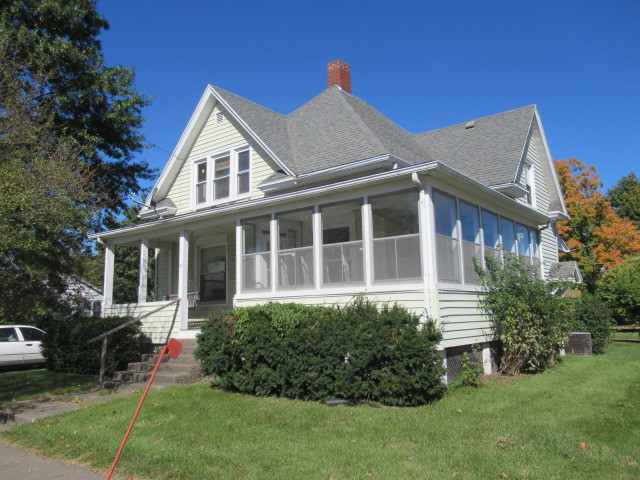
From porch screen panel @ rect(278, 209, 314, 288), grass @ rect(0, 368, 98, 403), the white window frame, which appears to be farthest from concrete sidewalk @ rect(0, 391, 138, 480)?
the white window frame

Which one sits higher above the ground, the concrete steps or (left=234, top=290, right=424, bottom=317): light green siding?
(left=234, top=290, right=424, bottom=317): light green siding

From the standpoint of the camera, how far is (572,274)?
16.4 m

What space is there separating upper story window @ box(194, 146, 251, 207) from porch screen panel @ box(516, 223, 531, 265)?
783cm

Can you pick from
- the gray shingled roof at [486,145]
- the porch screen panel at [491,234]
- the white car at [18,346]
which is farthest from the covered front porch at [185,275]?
the gray shingled roof at [486,145]

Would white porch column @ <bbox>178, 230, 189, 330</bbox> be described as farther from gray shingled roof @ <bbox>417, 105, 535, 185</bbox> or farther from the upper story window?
gray shingled roof @ <bbox>417, 105, 535, 185</bbox>

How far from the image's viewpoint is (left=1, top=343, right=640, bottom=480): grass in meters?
5.40

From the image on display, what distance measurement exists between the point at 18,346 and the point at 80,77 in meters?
9.23

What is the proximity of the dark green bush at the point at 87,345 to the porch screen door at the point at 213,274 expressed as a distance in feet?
10.6

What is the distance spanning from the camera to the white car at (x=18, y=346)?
15914 mm

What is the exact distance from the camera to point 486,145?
54.7 feet

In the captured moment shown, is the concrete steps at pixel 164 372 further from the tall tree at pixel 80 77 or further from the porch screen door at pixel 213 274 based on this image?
the tall tree at pixel 80 77

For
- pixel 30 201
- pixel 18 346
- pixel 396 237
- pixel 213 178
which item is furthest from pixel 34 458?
pixel 18 346

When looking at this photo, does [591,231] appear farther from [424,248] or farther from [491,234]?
[424,248]

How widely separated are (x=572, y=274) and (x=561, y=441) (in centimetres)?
1170
